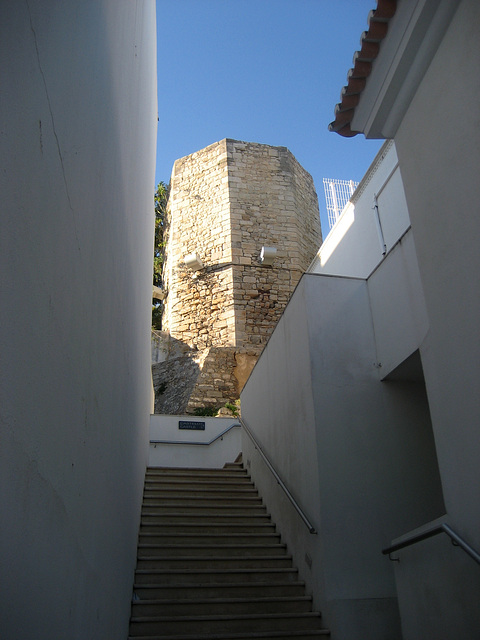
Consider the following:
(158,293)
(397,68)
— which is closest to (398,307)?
(397,68)

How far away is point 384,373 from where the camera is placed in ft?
14.7

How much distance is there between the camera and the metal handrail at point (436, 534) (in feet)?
8.27

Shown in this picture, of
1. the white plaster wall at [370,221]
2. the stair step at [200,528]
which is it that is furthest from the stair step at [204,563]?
the white plaster wall at [370,221]

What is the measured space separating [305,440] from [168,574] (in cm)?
160

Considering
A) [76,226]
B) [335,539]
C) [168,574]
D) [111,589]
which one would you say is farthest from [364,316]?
[76,226]

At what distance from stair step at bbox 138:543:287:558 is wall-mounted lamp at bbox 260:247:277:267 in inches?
380

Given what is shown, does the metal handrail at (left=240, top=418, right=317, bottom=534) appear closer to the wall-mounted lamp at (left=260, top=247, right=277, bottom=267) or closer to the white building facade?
the white building facade

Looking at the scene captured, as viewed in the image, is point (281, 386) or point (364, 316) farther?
point (281, 386)

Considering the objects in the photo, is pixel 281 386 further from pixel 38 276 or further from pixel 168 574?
pixel 38 276

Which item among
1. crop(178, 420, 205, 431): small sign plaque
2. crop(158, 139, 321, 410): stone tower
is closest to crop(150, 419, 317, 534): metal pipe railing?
crop(178, 420, 205, 431): small sign plaque

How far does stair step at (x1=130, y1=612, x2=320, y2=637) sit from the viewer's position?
3.69 meters

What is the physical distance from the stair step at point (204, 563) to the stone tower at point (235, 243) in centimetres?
735

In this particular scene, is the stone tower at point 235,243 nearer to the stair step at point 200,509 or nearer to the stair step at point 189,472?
the stair step at point 189,472

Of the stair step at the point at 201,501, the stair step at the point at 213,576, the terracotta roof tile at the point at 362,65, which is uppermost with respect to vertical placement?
the terracotta roof tile at the point at 362,65
